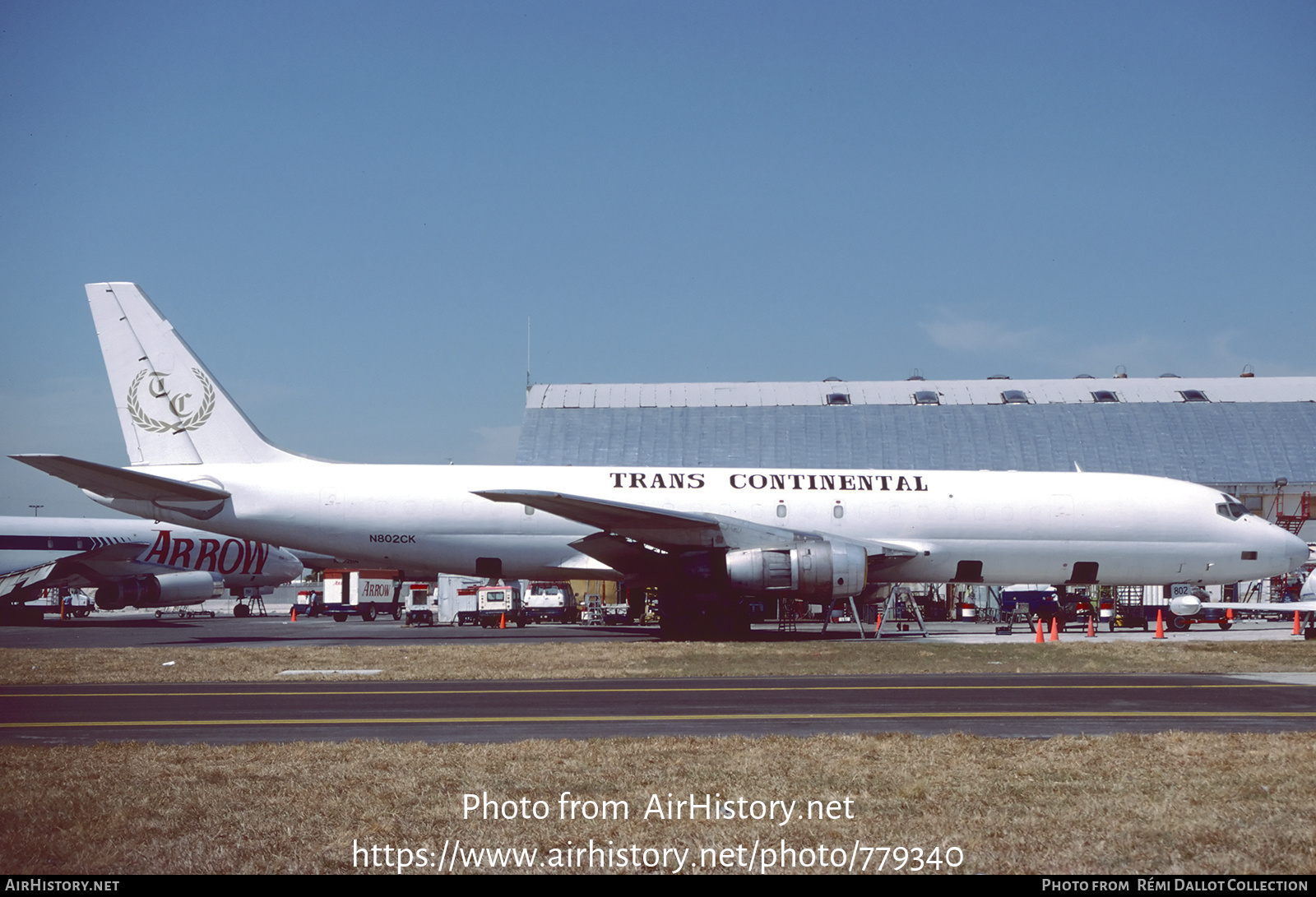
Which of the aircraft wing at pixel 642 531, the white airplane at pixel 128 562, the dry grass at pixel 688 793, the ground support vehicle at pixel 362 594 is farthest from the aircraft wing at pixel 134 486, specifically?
the ground support vehicle at pixel 362 594

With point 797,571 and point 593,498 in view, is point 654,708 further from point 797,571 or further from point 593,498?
point 593,498

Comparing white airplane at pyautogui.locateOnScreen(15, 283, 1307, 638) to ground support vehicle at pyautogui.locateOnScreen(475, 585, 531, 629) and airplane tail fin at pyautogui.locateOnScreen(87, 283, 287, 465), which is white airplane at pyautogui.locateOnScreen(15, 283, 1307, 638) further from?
ground support vehicle at pyautogui.locateOnScreen(475, 585, 531, 629)

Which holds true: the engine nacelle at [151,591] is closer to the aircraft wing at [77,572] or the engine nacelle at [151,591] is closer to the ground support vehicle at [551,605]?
the aircraft wing at [77,572]

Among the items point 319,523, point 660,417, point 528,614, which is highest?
point 660,417

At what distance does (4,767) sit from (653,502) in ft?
60.4

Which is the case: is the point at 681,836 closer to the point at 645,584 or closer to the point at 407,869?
the point at 407,869

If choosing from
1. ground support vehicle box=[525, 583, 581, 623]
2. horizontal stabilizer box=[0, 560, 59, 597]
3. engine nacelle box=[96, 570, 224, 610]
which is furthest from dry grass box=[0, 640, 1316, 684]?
ground support vehicle box=[525, 583, 581, 623]

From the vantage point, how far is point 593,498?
24.8m

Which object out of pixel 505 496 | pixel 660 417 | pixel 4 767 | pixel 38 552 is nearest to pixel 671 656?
pixel 505 496

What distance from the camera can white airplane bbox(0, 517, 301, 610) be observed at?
39.2m

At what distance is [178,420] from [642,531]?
11673 millimetres

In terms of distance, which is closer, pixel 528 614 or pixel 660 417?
pixel 528 614

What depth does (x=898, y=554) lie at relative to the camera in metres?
25.8
